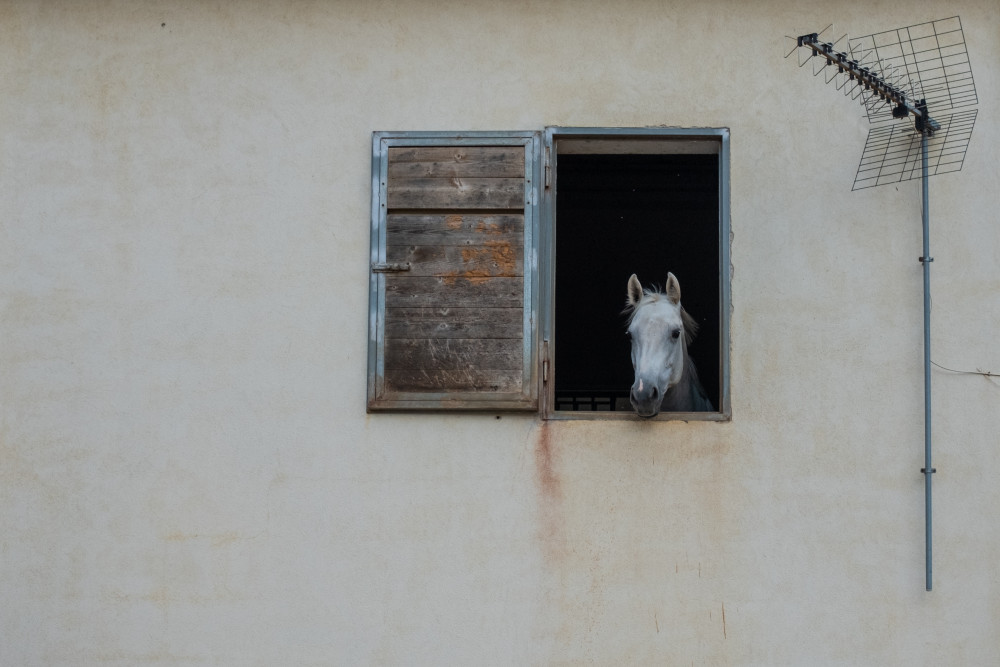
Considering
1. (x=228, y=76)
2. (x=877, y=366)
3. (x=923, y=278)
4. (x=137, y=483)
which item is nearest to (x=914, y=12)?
(x=923, y=278)

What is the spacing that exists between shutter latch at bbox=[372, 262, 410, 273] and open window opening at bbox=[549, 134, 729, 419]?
237 centimetres

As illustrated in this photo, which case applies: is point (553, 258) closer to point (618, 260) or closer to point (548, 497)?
point (548, 497)

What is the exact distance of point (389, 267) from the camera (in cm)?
480

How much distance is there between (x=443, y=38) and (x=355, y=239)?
92 centimetres

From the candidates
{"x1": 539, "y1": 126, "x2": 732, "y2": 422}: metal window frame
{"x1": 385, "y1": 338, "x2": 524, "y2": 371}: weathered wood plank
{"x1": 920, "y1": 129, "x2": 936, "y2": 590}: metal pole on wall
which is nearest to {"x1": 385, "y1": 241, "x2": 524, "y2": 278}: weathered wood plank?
{"x1": 539, "y1": 126, "x2": 732, "y2": 422}: metal window frame

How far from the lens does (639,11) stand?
4.97 m

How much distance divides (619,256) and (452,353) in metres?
4.26

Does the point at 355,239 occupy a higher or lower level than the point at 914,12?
lower

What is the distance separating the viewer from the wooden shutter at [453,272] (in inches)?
187

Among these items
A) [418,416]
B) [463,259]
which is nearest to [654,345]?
[463,259]

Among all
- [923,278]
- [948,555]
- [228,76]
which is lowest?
[948,555]

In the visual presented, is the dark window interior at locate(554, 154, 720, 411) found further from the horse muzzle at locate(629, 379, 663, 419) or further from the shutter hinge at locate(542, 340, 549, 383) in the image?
the horse muzzle at locate(629, 379, 663, 419)

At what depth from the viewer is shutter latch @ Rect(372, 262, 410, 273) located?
4801mm

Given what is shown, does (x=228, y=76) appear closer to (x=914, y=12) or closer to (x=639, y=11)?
(x=639, y=11)
